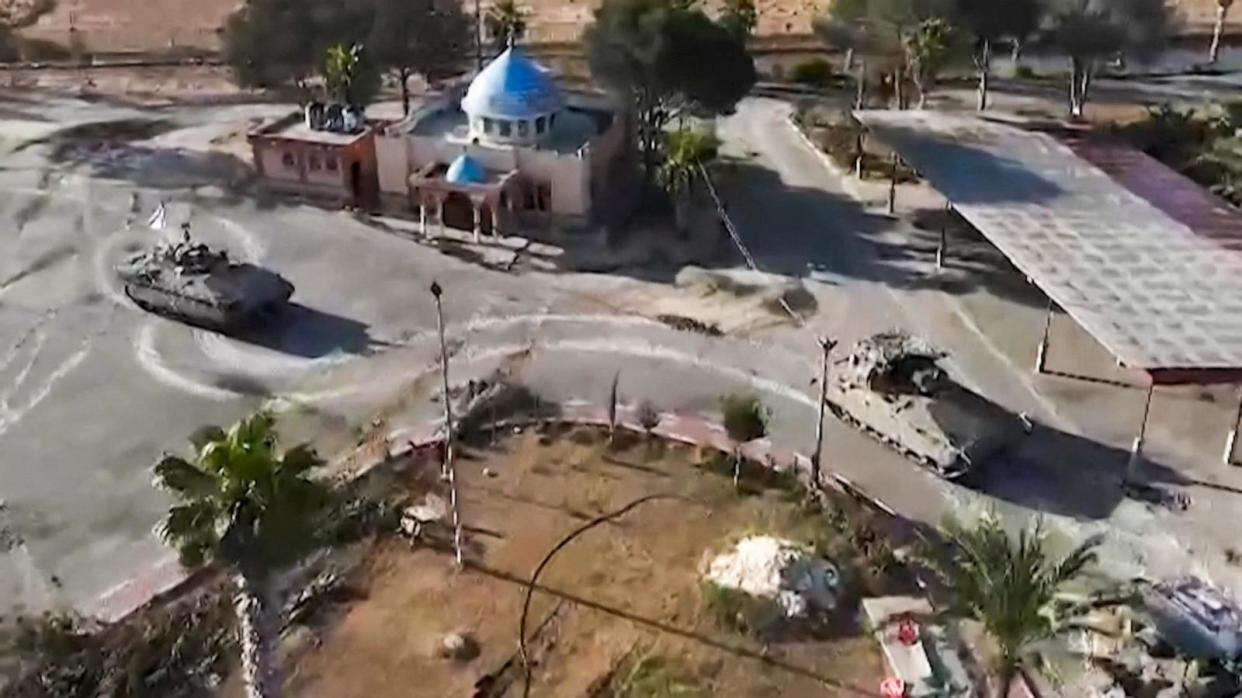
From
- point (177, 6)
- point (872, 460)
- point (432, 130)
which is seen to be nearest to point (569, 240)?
point (432, 130)

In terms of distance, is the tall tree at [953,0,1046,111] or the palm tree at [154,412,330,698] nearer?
the palm tree at [154,412,330,698]

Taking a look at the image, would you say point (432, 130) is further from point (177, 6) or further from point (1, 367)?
point (177, 6)

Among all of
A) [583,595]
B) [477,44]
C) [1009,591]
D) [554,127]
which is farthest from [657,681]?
[477,44]

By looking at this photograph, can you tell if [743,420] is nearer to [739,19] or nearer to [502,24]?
[739,19]

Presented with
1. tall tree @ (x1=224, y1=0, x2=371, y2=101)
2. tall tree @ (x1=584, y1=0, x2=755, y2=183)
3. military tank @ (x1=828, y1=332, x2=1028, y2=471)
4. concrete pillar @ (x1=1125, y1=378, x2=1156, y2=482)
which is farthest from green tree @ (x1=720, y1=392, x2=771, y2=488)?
tall tree @ (x1=224, y1=0, x2=371, y2=101)

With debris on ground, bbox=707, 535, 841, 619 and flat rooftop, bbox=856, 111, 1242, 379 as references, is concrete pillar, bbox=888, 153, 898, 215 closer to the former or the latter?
flat rooftop, bbox=856, 111, 1242, 379

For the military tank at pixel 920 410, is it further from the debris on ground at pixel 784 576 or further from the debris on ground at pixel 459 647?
the debris on ground at pixel 459 647

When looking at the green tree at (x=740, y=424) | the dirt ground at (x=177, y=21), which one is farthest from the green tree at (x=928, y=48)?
the green tree at (x=740, y=424)
